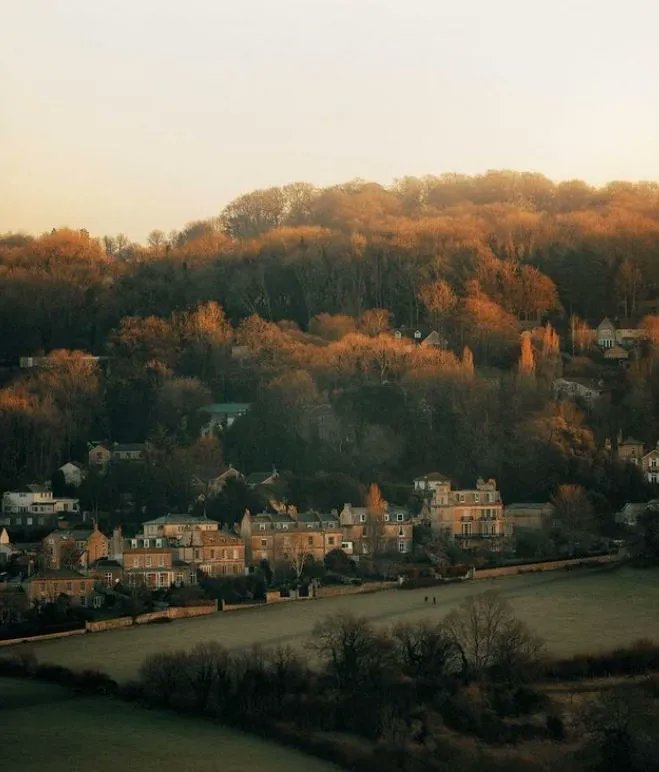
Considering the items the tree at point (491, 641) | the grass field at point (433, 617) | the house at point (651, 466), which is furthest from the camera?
the house at point (651, 466)

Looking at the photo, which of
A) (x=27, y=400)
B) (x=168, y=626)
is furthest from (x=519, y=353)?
(x=168, y=626)

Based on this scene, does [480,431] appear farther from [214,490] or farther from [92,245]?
[92,245]

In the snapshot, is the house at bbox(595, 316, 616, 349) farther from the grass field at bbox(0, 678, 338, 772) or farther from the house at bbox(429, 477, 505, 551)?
the grass field at bbox(0, 678, 338, 772)

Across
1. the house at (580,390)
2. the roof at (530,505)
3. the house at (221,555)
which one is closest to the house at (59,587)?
the house at (221,555)

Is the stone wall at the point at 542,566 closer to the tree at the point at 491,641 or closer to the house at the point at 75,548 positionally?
the tree at the point at 491,641

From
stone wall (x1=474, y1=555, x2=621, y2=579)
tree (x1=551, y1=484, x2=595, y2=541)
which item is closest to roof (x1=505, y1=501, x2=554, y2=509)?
tree (x1=551, y1=484, x2=595, y2=541)

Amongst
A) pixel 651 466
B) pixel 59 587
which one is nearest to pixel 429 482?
pixel 651 466
